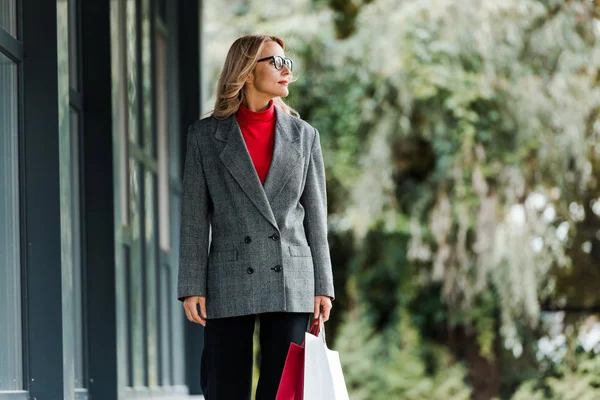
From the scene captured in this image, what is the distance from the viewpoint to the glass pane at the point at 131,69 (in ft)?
17.1

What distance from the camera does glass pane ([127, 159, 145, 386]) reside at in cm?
522

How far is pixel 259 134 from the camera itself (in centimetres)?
286

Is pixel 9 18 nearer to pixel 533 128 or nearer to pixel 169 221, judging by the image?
pixel 169 221

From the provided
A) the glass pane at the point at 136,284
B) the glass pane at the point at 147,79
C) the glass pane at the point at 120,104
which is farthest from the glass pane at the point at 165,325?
the glass pane at the point at 120,104

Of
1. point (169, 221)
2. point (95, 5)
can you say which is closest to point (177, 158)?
point (169, 221)

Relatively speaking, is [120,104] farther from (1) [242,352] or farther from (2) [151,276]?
(1) [242,352]

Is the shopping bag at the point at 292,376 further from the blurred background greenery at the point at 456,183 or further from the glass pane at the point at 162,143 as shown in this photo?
the blurred background greenery at the point at 456,183

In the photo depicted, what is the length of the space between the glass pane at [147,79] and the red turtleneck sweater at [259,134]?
2.94 m

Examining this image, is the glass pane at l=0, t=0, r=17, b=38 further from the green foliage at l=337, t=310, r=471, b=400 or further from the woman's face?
the green foliage at l=337, t=310, r=471, b=400

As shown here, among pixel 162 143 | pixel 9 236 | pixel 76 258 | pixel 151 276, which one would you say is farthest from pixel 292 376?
pixel 162 143

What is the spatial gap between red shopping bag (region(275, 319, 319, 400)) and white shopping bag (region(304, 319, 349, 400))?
33mm

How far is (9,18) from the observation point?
124 inches

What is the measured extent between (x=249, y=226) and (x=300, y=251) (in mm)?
151

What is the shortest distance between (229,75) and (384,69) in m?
8.14
